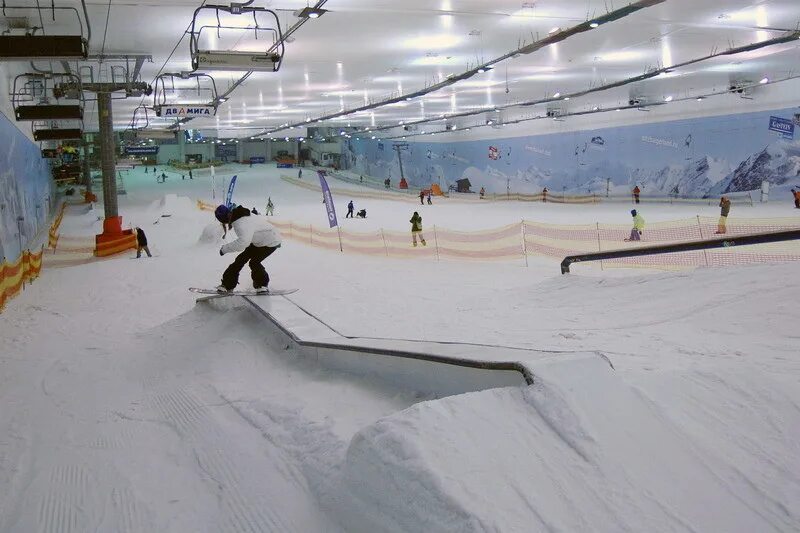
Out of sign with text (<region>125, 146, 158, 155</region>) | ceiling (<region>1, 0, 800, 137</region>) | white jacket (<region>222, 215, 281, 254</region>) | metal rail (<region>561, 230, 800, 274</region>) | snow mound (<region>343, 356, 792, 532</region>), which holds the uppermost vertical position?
ceiling (<region>1, 0, 800, 137</region>)

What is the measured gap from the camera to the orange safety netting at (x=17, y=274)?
1105 cm

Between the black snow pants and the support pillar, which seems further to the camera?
the support pillar

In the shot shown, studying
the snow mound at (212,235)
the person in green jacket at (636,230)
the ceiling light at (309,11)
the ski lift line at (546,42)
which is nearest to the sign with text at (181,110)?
the snow mound at (212,235)

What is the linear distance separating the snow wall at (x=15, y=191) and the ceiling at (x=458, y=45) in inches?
94.2

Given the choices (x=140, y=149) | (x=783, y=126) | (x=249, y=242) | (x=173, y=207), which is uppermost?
(x=140, y=149)

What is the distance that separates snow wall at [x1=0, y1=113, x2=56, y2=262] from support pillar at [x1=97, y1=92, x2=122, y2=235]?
7.92ft

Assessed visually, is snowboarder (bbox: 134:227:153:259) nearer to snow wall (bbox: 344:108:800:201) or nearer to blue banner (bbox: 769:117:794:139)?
snow wall (bbox: 344:108:800:201)

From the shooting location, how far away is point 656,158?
99.1 ft

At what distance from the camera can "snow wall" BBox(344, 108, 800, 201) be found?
25.3 m

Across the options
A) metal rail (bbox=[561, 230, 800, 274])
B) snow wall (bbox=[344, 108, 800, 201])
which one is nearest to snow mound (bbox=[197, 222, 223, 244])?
metal rail (bbox=[561, 230, 800, 274])

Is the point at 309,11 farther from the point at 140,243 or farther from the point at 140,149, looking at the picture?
the point at 140,149

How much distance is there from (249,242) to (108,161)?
14235 millimetres

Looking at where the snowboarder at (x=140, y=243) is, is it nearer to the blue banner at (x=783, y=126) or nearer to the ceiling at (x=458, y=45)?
the ceiling at (x=458, y=45)

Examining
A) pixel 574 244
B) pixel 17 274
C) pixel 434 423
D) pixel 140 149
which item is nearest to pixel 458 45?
pixel 574 244
